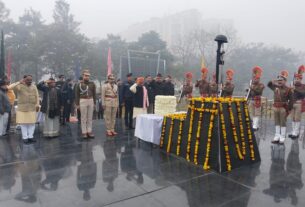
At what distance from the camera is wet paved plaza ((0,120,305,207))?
350 cm

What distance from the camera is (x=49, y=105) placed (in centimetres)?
689

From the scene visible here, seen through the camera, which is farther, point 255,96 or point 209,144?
point 255,96

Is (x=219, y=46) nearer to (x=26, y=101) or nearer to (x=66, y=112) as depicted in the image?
(x=26, y=101)

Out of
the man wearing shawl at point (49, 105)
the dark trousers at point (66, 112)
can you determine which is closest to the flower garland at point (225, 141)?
the man wearing shawl at point (49, 105)

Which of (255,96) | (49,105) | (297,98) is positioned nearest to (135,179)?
(49,105)

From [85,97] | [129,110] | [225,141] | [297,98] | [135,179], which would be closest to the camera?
[135,179]

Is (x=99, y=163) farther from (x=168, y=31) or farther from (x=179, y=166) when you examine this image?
(x=168, y=31)

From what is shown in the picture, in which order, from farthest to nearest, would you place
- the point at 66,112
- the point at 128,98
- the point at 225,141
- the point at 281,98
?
the point at 66,112, the point at 128,98, the point at 281,98, the point at 225,141

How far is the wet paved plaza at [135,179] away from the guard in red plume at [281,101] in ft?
1.62

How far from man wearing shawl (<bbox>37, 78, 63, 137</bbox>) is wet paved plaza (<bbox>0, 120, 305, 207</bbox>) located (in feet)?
3.52

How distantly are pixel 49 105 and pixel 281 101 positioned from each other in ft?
18.9

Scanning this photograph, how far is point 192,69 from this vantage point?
3316cm

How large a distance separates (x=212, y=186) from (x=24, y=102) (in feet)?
15.7

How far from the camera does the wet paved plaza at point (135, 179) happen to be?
11.5 ft
